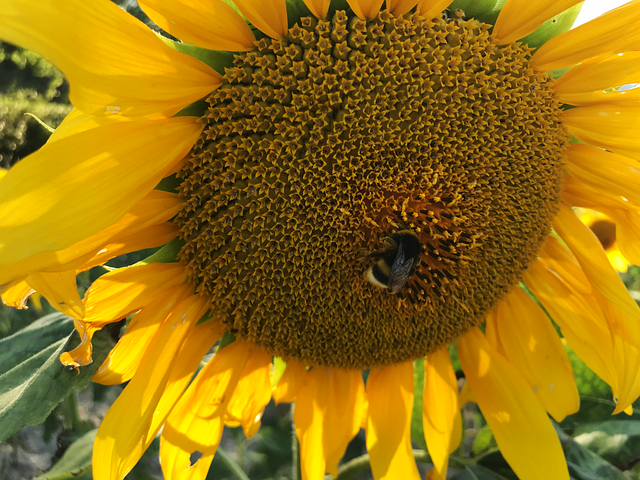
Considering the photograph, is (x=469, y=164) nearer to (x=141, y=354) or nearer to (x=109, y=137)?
(x=109, y=137)

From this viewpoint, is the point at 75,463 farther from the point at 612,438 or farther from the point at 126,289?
the point at 612,438

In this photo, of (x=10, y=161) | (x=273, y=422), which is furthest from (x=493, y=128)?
(x=10, y=161)

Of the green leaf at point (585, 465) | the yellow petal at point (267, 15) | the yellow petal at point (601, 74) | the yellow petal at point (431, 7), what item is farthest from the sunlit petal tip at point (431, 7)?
the green leaf at point (585, 465)

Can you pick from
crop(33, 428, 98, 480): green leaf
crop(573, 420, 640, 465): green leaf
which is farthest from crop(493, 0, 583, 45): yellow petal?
crop(33, 428, 98, 480): green leaf

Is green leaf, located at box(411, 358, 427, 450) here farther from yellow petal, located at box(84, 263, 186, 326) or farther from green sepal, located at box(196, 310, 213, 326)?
yellow petal, located at box(84, 263, 186, 326)

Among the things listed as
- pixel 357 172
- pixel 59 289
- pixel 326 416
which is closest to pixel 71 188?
pixel 59 289

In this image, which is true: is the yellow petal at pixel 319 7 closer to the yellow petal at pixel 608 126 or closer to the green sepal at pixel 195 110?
the green sepal at pixel 195 110
